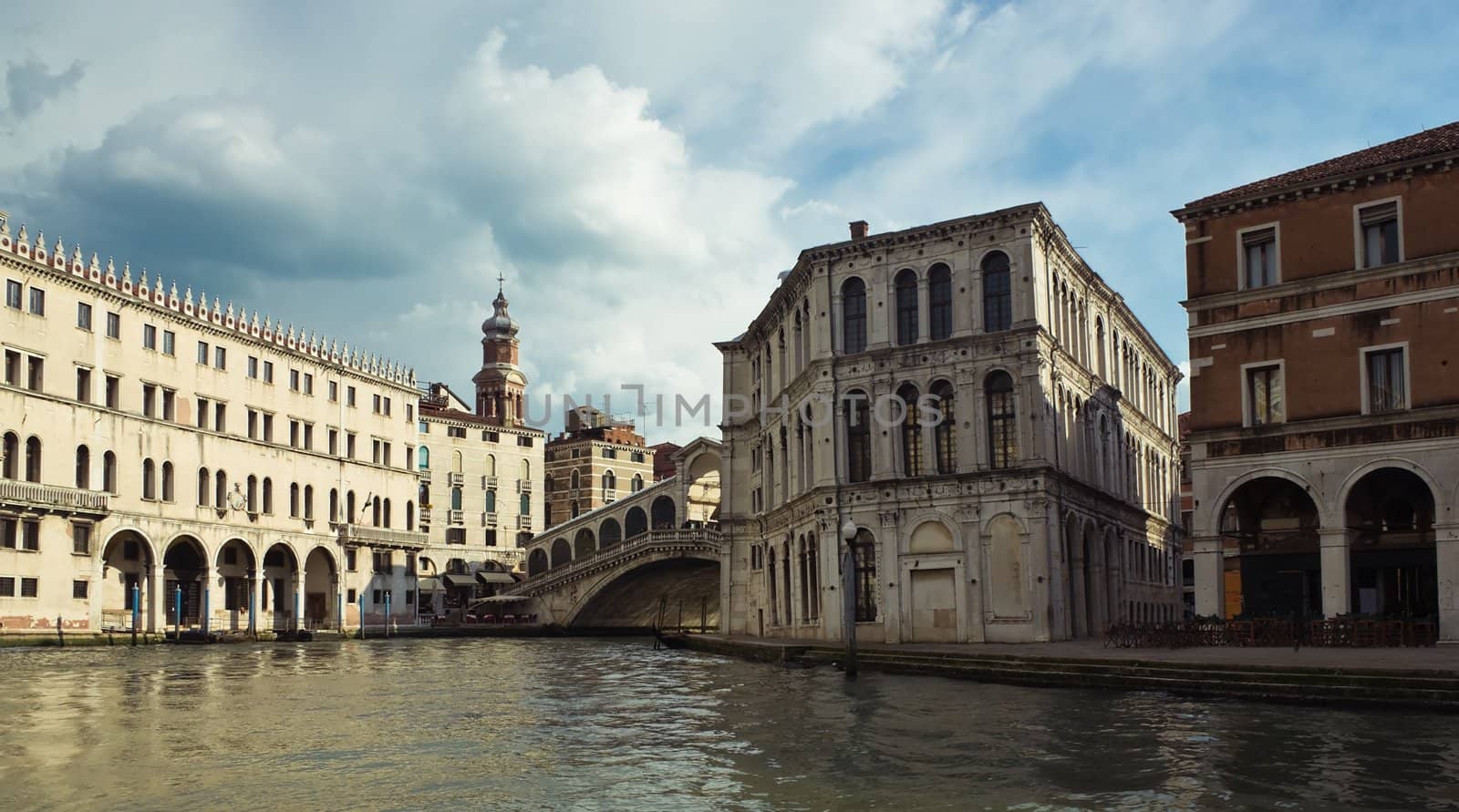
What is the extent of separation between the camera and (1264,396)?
96.6 feet

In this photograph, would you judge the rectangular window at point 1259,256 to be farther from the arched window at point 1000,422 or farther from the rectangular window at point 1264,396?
the arched window at point 1000,422

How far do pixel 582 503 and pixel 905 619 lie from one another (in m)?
54.9

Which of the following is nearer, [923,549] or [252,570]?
[923,549]

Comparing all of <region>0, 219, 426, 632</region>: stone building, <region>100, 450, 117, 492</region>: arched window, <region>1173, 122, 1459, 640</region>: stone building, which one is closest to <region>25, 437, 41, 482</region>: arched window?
<region>0, 219, 426, 632</region>: stone building

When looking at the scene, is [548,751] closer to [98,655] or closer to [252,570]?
[98,655]

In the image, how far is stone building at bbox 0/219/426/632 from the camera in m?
47.3

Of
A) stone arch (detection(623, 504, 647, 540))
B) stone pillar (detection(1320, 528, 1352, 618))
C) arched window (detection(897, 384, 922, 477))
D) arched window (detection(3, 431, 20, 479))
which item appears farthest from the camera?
stone arch (detection(623, 504, 647, 540))

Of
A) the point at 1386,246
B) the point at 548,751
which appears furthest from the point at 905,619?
the point at 548,751

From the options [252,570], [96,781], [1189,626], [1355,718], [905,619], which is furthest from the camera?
[252,570]

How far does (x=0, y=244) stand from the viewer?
46.5m

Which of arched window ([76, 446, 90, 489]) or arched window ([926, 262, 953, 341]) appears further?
arched window ([76, 446, 90, 489])

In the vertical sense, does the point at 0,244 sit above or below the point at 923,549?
above

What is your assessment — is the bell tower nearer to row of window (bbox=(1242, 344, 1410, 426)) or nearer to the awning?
the awning

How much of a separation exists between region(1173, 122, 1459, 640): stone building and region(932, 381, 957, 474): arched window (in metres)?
6.44
